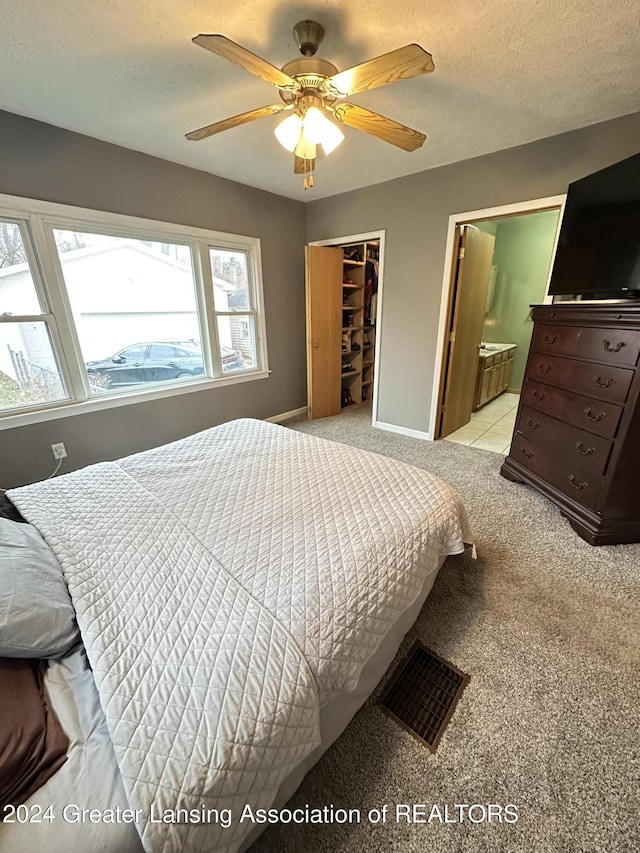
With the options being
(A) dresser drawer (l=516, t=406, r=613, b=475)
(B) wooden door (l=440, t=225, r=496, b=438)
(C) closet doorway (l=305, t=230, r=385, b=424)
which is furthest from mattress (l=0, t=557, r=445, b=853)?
(C) closet doorway (l=305, t=230, r=385, b=424)

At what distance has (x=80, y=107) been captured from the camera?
199 centimetres

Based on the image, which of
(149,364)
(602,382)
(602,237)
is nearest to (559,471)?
(602,382)

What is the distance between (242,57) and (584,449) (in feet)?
8.34

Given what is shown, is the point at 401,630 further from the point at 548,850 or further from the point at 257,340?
the point at 257,340

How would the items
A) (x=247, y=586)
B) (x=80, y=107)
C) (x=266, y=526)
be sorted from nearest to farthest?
(x=247, y=586), (x=266, y=526), (x=80, y=107)

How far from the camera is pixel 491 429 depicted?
384 centimetres

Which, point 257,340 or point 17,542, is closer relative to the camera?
point 17,542

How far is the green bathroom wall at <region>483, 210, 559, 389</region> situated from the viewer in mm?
4465

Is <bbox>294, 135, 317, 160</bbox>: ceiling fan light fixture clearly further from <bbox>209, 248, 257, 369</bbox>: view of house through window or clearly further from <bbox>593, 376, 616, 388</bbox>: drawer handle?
<bbox>593, 376, 616, 388</bbox>: drawer handle

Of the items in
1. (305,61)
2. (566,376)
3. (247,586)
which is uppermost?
(305,61)

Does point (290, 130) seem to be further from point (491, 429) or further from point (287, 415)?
point (491, 429)

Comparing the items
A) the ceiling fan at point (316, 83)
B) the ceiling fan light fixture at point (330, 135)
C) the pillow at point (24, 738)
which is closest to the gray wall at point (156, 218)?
the ceiling fan at point (316, 83)

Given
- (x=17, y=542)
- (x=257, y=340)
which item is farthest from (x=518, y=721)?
(x=257, y=340)

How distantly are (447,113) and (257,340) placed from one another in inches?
97.5
